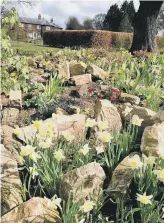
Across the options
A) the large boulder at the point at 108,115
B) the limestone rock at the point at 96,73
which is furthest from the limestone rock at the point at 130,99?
the limestone rock at the point at 96,73

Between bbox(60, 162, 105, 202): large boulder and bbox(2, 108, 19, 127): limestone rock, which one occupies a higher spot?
bbox(2, 108, 19, 127): limestone rock

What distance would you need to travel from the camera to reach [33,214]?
2.27 m

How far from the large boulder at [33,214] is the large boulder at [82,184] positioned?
7.1 inches

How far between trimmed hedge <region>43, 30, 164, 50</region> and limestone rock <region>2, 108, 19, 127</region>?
1818cm

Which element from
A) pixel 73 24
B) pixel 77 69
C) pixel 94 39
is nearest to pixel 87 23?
pixel 73 24

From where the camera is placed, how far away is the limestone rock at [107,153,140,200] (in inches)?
100

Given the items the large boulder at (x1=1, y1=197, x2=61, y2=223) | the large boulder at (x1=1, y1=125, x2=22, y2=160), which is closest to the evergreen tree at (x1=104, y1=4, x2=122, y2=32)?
the large boulder at (x1=1, y1=125, x2=22, y2=160)

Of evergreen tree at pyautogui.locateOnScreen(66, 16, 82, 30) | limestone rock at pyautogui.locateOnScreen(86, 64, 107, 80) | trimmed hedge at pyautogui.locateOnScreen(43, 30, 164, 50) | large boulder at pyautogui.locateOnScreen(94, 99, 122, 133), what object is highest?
evergreen tree at pyautogui.locateOnScreen(66, 16, 82, 30)

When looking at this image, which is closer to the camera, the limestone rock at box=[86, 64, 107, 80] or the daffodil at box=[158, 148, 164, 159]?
the daffodil at box=[158, 148, 164, 159]

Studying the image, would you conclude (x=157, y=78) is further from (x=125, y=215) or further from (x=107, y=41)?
(x=107, y=41)

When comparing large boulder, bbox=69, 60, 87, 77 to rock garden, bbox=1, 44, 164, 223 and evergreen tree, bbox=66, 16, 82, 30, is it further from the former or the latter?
evergreen tree, bbox=66, 16, 82, 30

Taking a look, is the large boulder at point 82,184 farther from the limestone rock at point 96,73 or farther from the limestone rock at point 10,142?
the limestone rock at point 96,73

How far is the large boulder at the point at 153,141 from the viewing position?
286cm

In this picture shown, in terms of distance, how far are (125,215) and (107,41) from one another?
22999 mm
